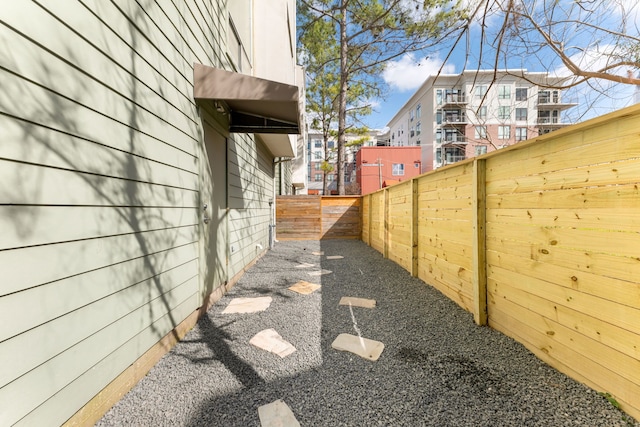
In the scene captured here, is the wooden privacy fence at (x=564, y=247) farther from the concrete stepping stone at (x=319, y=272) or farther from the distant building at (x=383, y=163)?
the distant building at (x=383, y=163)

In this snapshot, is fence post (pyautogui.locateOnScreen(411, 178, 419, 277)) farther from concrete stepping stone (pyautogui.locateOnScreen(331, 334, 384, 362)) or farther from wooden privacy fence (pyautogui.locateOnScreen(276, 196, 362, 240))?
wooden privacy fence (pyautogui.locateOnScreen(276, 196, 362, 240))

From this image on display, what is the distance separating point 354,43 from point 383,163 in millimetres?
16322

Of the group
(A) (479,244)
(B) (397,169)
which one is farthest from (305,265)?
(B) (397,169)

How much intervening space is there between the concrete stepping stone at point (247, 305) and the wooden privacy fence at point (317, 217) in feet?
18.7

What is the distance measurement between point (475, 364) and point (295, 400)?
1.34 metres

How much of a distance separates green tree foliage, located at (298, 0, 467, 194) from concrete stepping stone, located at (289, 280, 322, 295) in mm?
3850

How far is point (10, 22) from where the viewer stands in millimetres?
1093

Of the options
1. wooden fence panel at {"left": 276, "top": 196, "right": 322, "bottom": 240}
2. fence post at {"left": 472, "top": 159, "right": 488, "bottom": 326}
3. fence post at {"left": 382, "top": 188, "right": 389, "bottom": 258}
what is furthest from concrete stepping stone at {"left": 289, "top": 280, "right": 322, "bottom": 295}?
wooden fence panel at {"left": 276, "top": 196, "right": 322, "bottom": 240}

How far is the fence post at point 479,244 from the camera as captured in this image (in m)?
2.52

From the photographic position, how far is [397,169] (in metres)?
25.9

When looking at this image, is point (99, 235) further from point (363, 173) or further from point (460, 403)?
point (363, 173)

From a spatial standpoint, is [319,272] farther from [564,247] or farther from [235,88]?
[564,247]

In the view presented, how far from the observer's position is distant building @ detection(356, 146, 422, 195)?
25.5m

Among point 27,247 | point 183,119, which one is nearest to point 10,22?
point 27,247
